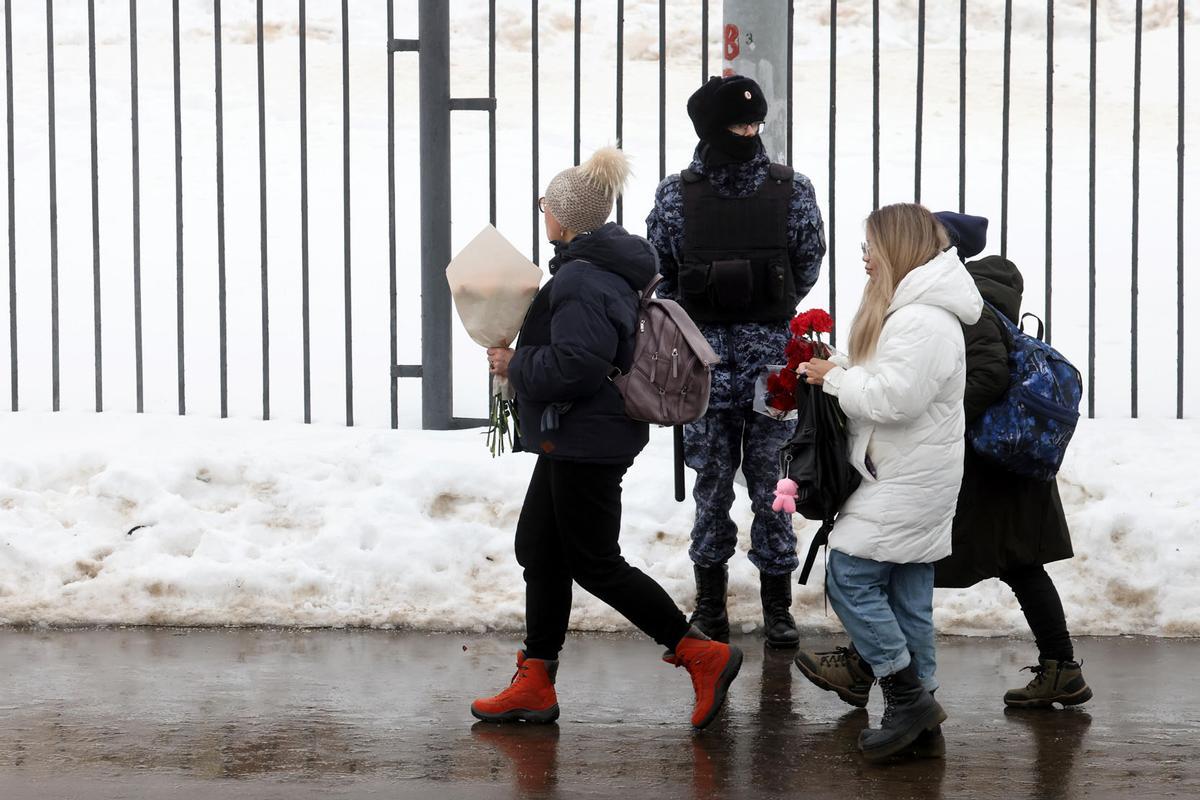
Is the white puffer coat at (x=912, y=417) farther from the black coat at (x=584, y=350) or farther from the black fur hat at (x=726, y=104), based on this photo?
the black fur hat at (x=726, y=104)

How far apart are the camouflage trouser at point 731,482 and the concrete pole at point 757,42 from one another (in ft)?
4.44

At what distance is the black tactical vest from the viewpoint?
544cm

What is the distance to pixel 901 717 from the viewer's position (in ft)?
14.0

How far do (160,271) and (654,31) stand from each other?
9876mm

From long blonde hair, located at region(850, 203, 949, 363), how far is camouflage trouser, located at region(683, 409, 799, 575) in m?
1.17

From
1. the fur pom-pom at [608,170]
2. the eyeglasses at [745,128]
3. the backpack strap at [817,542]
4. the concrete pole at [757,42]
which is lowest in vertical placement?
the backpack strap at [817,542]

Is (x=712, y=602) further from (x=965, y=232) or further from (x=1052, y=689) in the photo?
(x=965, y=232)

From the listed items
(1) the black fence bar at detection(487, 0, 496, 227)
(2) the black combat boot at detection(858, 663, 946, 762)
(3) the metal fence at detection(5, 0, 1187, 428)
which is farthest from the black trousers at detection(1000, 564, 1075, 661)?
(1) the black fence bar at detection(487, 0, 496, 227)

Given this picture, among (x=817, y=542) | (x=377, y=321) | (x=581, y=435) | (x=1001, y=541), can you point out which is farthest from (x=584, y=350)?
(x=377, y=321)

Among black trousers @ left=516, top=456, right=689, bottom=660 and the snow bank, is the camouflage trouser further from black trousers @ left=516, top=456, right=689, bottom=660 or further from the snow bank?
black trousers @ left=516, top=456, right=689, bottom=660

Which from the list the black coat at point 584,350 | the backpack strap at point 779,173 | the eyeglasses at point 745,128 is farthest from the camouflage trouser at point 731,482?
the black coat at point 584,350

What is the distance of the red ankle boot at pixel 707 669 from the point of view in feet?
14.8

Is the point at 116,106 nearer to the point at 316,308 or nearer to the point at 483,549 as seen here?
the point at 316,308

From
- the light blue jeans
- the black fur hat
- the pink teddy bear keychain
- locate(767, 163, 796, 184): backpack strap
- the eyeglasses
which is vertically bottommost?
the light blue jeans
